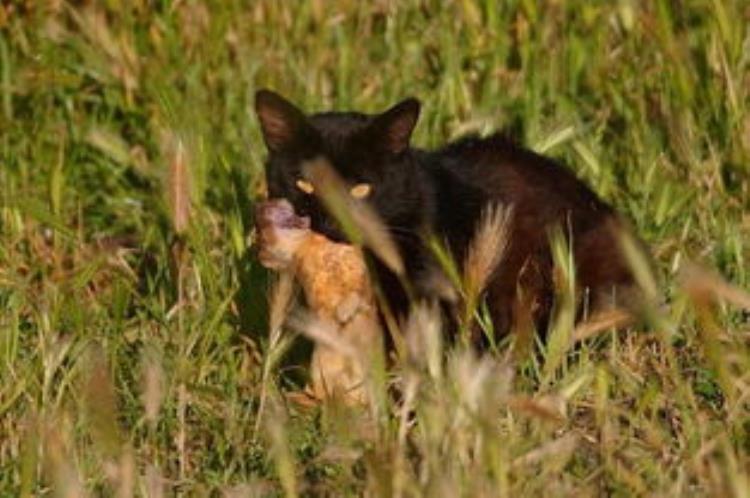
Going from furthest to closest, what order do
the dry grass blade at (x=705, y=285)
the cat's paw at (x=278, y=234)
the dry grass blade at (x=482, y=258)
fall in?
1. the cat's paw at (x=278, y=234)
2. the dry grass blade at (x=482, y=258)
3. the dry grass blade at (x=705, y=285)

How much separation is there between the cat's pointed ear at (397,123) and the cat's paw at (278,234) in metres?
0.28

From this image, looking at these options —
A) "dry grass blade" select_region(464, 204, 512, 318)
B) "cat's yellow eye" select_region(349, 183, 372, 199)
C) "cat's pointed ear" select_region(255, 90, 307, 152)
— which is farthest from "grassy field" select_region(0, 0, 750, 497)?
"cat's yellow eye" select_region(349, 183, 372, 199)

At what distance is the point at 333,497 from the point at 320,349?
0.91 metres

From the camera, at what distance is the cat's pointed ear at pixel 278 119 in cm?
502

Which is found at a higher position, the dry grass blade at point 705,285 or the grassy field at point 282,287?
the dry grass blade at point 705,285

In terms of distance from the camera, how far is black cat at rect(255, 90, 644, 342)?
4.97 meters

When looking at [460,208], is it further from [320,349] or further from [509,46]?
[509,46]

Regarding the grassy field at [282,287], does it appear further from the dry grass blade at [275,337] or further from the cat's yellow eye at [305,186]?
the cat's yellow eye at [305,186]

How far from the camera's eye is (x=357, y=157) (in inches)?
197

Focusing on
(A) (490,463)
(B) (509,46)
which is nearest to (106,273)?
(B) (509,46)

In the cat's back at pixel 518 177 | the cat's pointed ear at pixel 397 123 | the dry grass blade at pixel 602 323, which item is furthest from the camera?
the cat's back at pixel 518 177

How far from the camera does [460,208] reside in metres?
5.07

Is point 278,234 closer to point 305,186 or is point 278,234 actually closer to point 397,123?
point 305,186

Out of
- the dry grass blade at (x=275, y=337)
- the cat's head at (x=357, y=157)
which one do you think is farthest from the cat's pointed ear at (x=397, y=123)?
the dry grass blade at (x=275, y=337)
